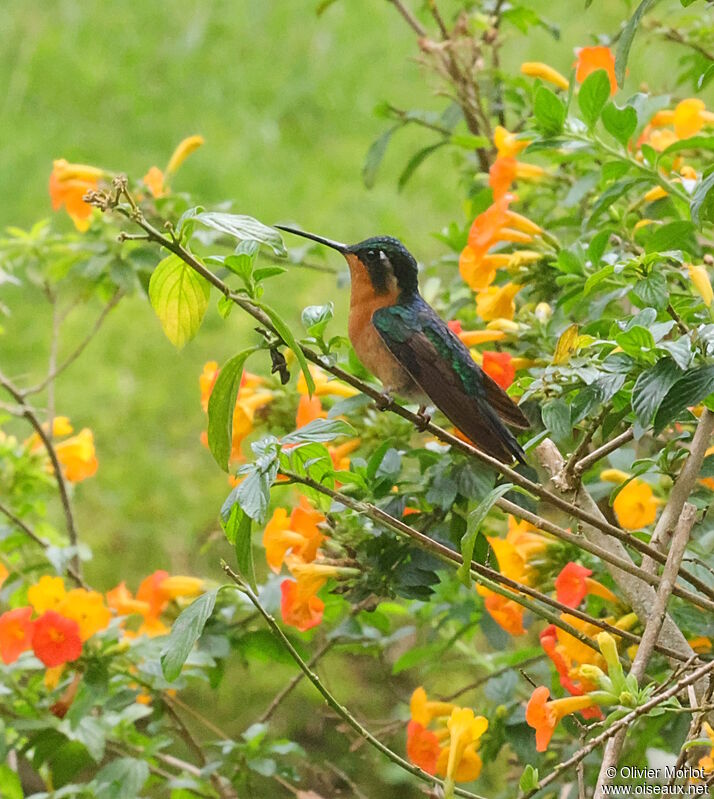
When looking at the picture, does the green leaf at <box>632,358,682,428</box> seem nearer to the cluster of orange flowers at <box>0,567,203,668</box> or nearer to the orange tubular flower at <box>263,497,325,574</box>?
the orange tubular flower at <box>263,497,325,574</box>

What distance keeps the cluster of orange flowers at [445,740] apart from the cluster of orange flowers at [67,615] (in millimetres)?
457

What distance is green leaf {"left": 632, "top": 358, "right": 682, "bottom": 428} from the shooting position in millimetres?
1063

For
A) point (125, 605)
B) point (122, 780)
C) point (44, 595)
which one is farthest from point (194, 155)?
point (122, 780)

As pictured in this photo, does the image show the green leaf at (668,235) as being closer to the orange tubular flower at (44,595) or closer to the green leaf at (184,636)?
the green leaf at (184,636)

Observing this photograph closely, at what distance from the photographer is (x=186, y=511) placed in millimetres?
3391

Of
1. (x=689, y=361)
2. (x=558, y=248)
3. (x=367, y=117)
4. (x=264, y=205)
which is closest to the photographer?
(x=689, y=361)

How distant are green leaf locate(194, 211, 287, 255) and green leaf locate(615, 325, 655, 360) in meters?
0.35

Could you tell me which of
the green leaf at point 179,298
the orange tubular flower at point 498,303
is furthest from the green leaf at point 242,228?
the orange tubular flower at point 498,303

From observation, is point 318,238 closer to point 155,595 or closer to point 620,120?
point 620,120

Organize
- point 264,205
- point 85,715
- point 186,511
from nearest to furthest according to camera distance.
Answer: point 85,715, point 186,511, point 264,205

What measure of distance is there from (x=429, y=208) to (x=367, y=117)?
675mm

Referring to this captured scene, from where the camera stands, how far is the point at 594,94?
1.48 meters

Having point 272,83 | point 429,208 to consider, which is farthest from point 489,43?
point 272,83

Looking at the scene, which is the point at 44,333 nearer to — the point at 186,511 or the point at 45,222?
the point at 186,511
